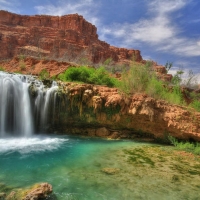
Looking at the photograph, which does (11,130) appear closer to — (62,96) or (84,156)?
(62,96)

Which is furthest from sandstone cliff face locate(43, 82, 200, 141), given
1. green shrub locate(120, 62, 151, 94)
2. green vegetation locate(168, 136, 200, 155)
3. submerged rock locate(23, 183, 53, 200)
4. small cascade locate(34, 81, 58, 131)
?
submerged rock locate(23, 183, 53, 200)

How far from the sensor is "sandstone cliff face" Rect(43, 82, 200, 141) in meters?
11.8

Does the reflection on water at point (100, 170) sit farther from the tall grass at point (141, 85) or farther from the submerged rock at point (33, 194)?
the tall grass at point (141, 85)

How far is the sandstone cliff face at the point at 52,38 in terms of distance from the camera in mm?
65625

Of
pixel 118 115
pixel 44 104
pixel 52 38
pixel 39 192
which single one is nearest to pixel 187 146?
pixel 118 115

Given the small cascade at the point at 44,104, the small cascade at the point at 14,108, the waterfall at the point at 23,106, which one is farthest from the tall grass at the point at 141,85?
the small cascade at the point at 14,108

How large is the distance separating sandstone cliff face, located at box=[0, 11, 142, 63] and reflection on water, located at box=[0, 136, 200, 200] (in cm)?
5091

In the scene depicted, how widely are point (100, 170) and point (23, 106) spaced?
7.73 meters

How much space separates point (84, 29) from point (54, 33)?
1741 cm

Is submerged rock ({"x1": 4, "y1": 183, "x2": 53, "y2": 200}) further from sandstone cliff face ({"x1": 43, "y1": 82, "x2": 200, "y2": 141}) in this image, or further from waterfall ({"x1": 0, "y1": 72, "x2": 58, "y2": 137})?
sandstone cliff face ({"x1": 43, "y1": 82, "x2": 200, "y2": 141})

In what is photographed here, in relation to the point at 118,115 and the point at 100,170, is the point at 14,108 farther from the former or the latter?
the point at 100,170

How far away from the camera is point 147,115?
11969 millimetres

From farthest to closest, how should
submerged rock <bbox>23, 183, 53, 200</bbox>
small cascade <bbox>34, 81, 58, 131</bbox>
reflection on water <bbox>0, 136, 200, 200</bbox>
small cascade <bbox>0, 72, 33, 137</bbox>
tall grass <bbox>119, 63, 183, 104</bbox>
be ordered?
tall grass <bbox>119, 63, 183, 104</bbox>
small cascade <bbox>34, 81, 58, 131</bbox>
small cascade <bbox>0, 72, 33, 137</bbox>
reflection on water <bbox>0, 136, 200, 200</bbox>
submerged rock <bbox>23, 183, 53, 200</bbox>

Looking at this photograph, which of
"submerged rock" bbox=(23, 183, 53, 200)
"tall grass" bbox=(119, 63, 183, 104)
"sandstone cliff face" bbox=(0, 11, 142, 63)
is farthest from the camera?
"sandstone cliff face" bbox=(0, 11, 142, 63)
